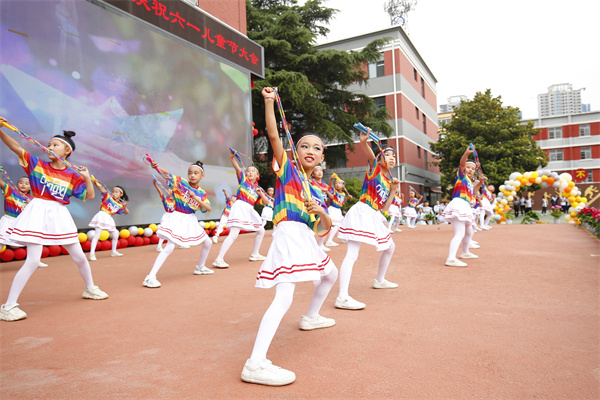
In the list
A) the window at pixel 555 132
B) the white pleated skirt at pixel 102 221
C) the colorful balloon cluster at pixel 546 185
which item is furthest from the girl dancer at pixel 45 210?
the window at pixel 555 132

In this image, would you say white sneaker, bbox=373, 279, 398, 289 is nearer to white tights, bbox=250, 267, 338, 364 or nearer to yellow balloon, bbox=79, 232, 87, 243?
white tights, bbox=250, 267, 338, 364

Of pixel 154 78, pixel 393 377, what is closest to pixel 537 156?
pixel 154 78

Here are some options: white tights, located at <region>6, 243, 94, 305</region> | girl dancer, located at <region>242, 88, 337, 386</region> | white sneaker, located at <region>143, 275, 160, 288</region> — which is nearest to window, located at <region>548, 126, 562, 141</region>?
white sneaker, located at <region>143, 275, 160, 288</region>

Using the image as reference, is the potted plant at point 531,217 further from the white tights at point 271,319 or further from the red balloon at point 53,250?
the white tights at point 271,319

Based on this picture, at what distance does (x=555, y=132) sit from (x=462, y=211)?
152 feet

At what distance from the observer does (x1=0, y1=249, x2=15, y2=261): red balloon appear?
8922mm

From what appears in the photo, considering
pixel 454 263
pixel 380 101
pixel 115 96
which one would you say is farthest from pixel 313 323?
pixel 380 101

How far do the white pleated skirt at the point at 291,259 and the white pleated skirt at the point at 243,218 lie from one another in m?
4.78

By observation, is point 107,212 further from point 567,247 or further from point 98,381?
point 567,247

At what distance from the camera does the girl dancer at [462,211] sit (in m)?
6.99

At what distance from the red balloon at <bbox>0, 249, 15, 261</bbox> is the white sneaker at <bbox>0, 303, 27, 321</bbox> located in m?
5.68

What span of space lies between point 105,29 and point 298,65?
37.3 feet

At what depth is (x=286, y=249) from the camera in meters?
2.96

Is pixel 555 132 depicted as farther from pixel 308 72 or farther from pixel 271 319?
pixel 271 319
